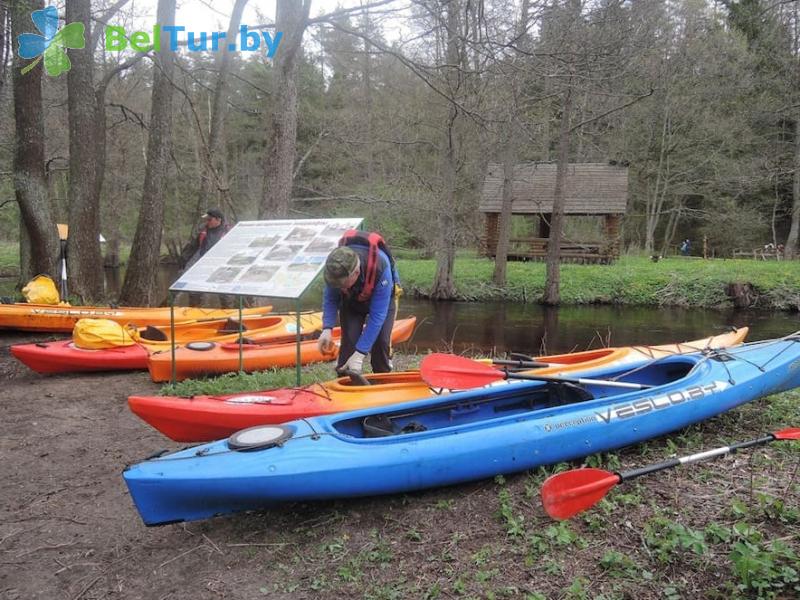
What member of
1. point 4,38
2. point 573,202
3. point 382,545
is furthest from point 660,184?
point 382,545

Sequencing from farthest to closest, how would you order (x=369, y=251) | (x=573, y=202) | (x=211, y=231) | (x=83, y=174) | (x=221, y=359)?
1. (x=573, y=202)
2. (x=83, y=174)
3. (x=211, y=231)
4. (x=221, y=359)
5. (x=369, y=251)

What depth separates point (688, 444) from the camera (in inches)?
133

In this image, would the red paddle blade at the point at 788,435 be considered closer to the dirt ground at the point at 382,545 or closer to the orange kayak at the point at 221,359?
the dirt ground at the point at 382,545

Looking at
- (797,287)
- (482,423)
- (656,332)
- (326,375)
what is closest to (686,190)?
(797,287)

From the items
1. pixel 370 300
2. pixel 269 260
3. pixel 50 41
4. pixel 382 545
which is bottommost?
pixel 382 545

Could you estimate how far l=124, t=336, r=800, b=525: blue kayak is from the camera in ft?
8.82

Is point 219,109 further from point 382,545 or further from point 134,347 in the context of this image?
point 382,545

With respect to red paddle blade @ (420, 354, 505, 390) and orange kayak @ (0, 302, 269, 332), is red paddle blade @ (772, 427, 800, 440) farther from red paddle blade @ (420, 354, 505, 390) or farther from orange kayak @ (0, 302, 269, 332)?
orange kayak @ (0, 302, 269, 332)

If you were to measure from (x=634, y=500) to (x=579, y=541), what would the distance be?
→ 1.49ft

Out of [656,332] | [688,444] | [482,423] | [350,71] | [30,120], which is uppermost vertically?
[350,71]

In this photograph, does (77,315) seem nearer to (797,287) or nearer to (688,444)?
(688,444)

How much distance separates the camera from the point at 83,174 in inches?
343

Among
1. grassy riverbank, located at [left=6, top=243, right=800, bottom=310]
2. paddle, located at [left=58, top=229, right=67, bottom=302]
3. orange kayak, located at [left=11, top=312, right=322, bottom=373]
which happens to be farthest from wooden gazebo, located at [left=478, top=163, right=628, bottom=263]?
orange kayak, located at [left=11, top=312, right=322, bottom=373]

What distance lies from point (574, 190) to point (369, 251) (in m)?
18.5
